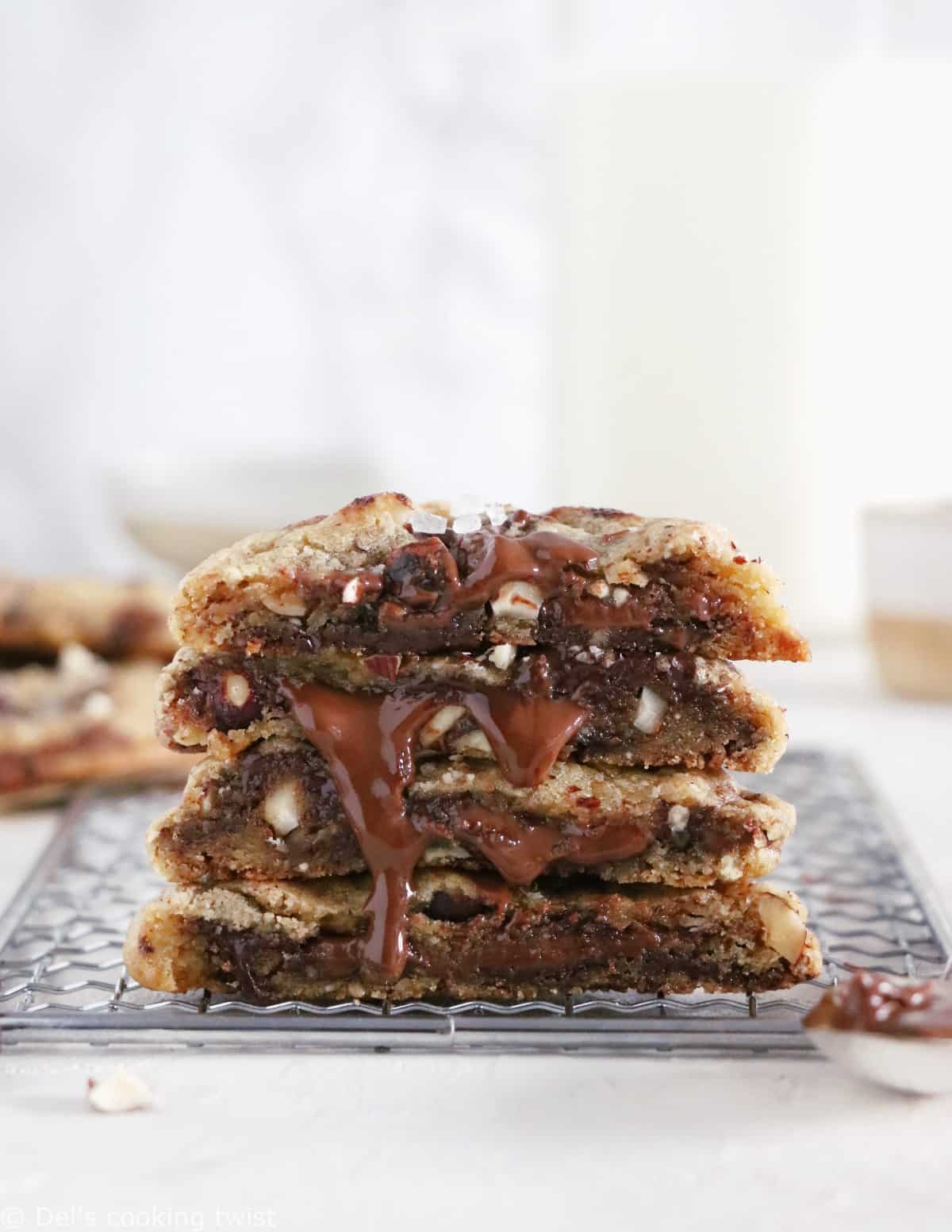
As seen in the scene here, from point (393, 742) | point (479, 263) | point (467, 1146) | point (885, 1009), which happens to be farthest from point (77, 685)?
point (479, 263)

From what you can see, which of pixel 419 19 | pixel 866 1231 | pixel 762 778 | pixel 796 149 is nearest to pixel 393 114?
pixel 419 19

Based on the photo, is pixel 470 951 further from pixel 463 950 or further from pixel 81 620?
pixel 81 620

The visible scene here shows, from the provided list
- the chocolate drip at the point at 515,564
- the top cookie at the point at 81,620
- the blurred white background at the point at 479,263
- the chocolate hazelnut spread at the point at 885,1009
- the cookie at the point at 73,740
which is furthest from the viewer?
the blurred white background at the point at 479,263

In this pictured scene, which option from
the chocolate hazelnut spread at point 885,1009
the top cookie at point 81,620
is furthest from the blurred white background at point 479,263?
the chocolate hazelnut spread at point 885,1009

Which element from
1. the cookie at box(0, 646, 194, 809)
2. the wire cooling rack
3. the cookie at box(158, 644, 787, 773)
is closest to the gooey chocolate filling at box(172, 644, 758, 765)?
the cookie at box(158, 644, 787, 773)

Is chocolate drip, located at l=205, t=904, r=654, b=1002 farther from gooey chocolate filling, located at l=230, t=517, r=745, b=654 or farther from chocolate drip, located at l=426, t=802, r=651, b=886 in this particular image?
gooey chocolate filling, located at l=230, t=517, r=745, b=654

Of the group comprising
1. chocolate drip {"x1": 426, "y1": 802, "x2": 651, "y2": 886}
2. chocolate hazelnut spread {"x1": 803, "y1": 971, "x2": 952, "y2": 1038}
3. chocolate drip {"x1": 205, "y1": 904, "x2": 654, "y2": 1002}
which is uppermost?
chocolate drip {"x1": 426, "y1": 802, "x2": 651, "y2": 886}

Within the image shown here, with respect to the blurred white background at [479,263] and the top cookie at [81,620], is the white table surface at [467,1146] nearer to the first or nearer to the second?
the top cookie at [81,620]

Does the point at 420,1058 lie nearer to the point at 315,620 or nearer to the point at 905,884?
the point at 315,620
